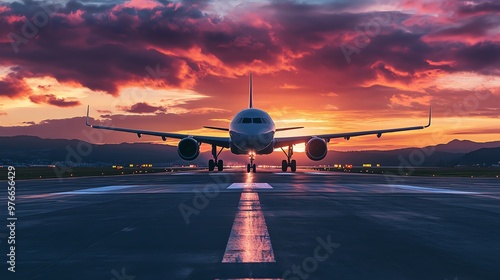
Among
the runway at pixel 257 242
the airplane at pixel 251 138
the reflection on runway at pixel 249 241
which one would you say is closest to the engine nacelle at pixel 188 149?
the airplane at pixel 251 138

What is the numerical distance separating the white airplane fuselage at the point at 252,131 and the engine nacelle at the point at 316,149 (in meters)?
3.32

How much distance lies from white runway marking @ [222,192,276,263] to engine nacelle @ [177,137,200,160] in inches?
1198

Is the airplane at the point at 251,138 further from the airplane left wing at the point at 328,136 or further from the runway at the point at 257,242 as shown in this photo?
the runway at the point at 257,242

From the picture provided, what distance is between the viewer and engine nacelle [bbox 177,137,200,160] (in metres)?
43.8

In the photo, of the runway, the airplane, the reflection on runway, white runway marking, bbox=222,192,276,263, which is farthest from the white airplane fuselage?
white runway marking, bbox=222,192,276,263

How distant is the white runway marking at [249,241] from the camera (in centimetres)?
750

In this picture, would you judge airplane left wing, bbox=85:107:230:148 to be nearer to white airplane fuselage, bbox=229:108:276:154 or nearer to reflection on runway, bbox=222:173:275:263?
white airplane fuselage, bbox=229:108:276:154

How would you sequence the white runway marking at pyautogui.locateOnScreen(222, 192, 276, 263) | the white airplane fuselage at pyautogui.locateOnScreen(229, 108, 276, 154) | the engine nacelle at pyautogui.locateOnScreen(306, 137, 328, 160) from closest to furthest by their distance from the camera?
the white runway marking at pyautogui.locateOnScreen(222, 192, 276, 263) < the white airplane fuselage at pyautogui.locateOnScreen(229, 108, 276, 154) < the engine nacelle at pyautogui.locateOnScreen(306, 137, 328, 160)

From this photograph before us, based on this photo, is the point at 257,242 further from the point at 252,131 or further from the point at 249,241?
the point at 252,131

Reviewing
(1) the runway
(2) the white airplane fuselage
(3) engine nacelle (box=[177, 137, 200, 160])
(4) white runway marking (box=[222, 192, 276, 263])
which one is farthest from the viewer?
(3) engine nacelle (box=[177, 137, 200, 160])

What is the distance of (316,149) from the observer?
1745 inches

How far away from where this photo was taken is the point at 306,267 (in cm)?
688

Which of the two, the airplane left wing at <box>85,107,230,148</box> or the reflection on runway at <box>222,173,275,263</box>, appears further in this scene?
the airplane left wing at <box>85,107,230,148</box>

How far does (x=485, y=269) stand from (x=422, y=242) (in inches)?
81.9
